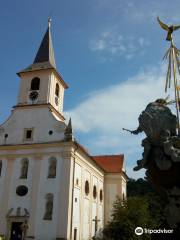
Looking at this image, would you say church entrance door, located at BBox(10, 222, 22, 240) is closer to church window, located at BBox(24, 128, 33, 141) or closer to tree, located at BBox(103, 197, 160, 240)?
tree, located at BBox(103, 197, 160, 240)

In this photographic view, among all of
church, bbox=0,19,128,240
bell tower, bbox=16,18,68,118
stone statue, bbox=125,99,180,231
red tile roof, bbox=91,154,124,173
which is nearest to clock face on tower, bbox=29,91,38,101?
bell tower, bbox=16,18,68,118

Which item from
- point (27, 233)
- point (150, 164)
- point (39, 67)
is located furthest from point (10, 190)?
point (150, 164)

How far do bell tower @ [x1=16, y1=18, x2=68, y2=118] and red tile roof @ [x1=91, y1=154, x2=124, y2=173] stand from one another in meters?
12.3

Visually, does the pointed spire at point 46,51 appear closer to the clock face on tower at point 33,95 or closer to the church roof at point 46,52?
the church roof at point 46,52

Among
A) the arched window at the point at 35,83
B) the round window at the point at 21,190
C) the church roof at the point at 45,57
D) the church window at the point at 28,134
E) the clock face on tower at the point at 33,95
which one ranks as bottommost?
the round window at the point at 21,190

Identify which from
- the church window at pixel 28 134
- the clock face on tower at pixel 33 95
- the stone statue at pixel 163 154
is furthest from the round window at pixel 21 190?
the stone statue at pixel 163 154

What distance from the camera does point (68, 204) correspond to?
26.4 metres

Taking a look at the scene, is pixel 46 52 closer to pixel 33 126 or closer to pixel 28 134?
pixel 33 126

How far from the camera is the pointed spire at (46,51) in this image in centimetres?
3605

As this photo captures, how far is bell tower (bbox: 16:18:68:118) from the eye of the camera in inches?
1273

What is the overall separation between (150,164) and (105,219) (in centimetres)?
3067

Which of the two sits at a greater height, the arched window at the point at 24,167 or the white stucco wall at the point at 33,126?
the white stucco wall at the point at 33,126

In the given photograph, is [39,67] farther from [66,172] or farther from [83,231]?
[83,231]

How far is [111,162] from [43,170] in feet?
58.1
